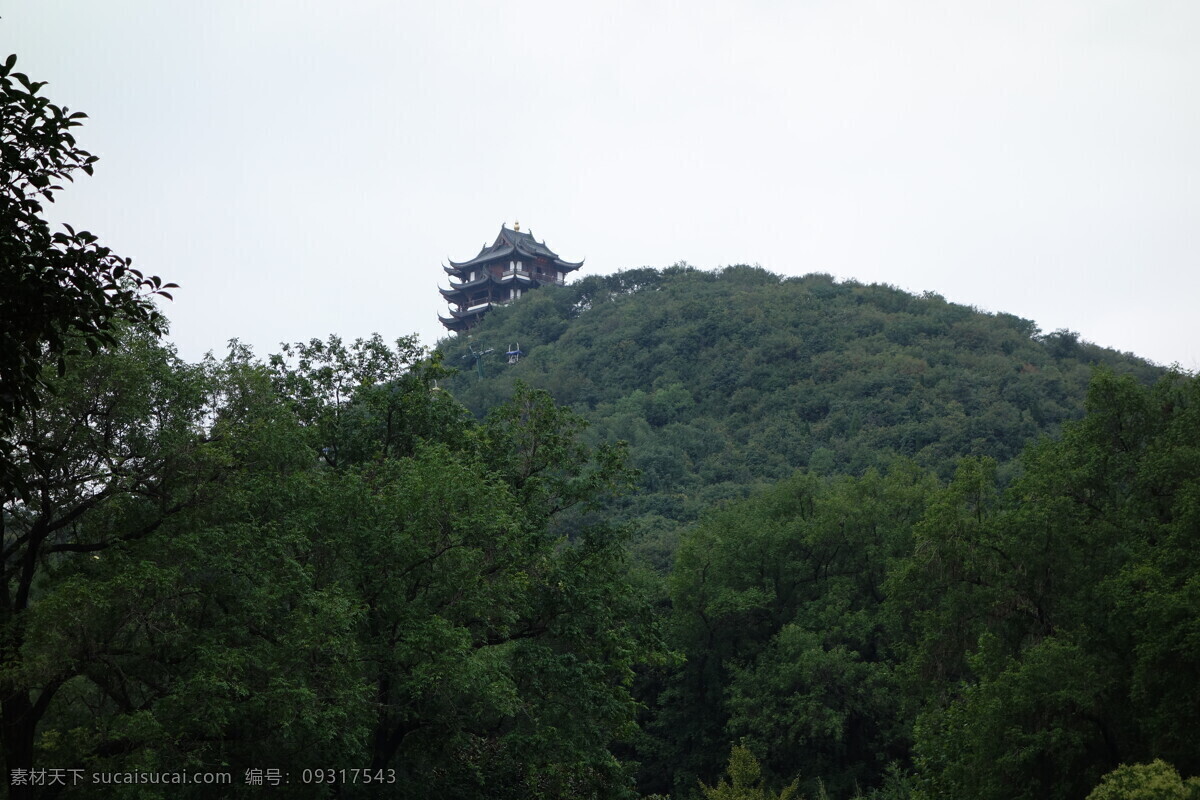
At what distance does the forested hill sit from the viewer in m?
51.3

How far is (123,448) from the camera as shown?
13859 mm

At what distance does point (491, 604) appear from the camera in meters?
17.0

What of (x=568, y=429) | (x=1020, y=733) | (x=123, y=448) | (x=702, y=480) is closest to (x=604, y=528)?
(x=568, y=429)

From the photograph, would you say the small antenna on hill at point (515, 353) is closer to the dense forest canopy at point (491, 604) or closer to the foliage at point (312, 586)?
the dense forest canopy at point (491, 604)

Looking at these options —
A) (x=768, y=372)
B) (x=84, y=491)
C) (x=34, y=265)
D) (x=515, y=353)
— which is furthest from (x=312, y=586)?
(x=515, y=353)

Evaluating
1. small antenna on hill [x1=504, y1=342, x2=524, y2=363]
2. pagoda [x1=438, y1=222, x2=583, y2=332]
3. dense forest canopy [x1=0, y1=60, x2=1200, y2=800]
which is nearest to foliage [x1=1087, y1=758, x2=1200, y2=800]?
dense forest canopy [x1=0, y1=60, x2=1200, y2=800]

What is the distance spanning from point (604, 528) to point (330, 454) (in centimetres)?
470

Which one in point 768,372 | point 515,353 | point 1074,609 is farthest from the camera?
point 515,353

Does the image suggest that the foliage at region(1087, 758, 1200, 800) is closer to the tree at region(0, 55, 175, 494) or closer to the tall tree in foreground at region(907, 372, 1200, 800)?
the tall tree in foreground at region(907, 372, 1200, 800)

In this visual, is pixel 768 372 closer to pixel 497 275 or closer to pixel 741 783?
pixel 497 275

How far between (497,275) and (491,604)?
73.5 m

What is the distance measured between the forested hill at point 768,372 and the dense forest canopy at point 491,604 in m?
17.2

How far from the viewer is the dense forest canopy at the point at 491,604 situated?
1316 centimetres

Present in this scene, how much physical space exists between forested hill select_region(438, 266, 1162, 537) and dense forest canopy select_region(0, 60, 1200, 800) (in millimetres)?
17180
